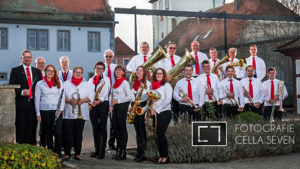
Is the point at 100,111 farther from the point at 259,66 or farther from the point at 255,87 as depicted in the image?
the point at 259,66

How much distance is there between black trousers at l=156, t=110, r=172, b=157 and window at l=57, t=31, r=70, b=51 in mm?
24038

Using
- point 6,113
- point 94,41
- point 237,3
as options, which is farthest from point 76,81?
point 237,3

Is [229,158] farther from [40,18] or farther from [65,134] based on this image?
[40,18]

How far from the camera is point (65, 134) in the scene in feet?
27.4

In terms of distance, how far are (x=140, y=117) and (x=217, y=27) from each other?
39.4 m

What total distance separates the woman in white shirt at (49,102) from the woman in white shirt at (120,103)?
974 millimetres

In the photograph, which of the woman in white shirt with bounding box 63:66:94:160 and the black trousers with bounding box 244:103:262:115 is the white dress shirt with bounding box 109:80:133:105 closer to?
the woman in white shirt with bounding box 63:66:94:160

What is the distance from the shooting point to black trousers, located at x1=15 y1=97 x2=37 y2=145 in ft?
27.0

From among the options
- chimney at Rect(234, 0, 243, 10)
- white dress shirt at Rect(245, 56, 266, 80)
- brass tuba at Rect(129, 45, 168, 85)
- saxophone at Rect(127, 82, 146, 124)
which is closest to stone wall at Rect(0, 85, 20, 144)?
saxophone at Rect(127, 82, 146, 124)

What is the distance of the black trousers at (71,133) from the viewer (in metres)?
8.34

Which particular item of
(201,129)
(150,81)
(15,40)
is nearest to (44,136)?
(150,81)

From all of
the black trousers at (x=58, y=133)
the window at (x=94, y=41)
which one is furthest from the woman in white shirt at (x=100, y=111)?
the window at (x=94, y=41)

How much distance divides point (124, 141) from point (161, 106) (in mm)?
1014

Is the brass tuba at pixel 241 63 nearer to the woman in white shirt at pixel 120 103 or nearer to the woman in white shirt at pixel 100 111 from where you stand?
the woman in white shirt at pixel 120 103
